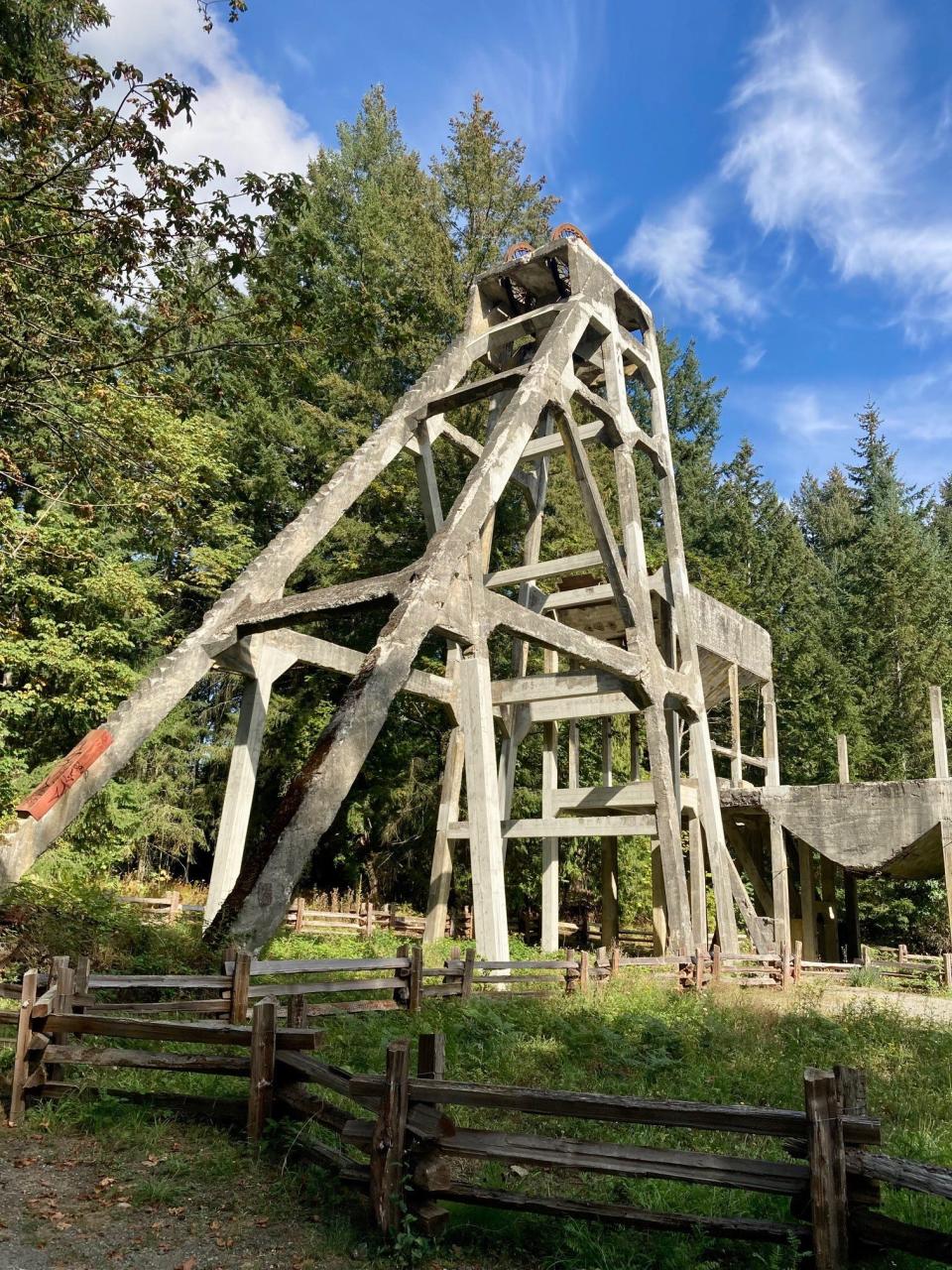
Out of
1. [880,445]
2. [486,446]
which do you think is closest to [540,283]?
[486,446]

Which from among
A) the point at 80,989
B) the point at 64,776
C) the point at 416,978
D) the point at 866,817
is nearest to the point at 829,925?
the point at 866,817

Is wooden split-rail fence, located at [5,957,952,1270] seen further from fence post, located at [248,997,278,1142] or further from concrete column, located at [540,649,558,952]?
concrete column, located at [540,649,558,952]

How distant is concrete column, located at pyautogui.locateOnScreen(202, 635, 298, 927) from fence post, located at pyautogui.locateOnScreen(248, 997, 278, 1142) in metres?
6.62

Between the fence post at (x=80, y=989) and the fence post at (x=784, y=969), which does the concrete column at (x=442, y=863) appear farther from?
the fence post at (x=80, y=989)

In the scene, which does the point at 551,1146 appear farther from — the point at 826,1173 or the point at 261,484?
the point at 261,484

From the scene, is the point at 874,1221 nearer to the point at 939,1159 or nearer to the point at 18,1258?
the point at 939,1159

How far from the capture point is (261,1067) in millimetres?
5895

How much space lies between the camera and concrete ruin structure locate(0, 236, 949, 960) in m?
9.66

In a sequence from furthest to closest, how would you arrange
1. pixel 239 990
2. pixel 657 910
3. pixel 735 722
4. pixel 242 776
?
pixel 735 722, pixel 657 910, pixel 242 776, pixel 239 990

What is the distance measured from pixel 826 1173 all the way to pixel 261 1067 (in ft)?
11.2

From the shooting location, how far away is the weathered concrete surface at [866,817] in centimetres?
1950

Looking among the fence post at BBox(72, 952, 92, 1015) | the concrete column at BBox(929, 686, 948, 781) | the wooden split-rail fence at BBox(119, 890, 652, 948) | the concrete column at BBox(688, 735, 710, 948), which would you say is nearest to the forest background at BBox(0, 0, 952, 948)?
the wooden split-rail fence at BBox(119, 890, 652, 948)

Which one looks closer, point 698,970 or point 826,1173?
point 826,1173

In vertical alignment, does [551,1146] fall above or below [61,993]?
below
